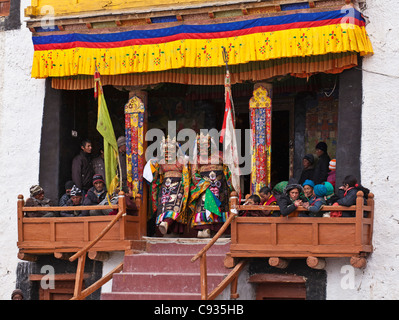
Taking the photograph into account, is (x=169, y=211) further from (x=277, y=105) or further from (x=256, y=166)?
(x=277, y=105)

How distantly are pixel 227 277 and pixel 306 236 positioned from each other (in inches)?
42.4

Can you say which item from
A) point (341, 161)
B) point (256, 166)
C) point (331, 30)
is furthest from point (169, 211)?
point (331, 30)

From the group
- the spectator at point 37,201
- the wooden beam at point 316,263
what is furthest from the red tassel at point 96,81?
the wooden beam at point 316,263

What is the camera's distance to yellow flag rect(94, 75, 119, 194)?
12.6 meters

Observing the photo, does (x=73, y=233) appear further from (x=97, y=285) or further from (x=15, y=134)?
(x=15, y=134)

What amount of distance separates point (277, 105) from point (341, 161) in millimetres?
2576

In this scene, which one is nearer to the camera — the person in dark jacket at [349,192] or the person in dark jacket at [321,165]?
the person in dark jacket at [349,192]

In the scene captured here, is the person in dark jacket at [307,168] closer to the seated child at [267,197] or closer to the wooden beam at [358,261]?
the seated child at [267,197]

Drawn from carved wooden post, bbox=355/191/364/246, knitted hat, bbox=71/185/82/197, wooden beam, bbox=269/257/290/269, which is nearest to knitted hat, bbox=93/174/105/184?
knitted hat, bbox=71/185/82/197

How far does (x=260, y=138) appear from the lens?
1259 centimetres

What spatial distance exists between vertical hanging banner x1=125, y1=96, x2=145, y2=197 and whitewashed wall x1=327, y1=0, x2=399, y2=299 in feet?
9.91

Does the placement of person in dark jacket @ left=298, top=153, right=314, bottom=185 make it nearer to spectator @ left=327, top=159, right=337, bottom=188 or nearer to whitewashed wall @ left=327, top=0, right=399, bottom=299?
spectator @ left=327, top=159, right=337, bottom=188

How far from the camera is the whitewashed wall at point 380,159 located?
11.5 m

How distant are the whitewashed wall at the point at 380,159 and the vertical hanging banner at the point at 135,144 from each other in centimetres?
302
